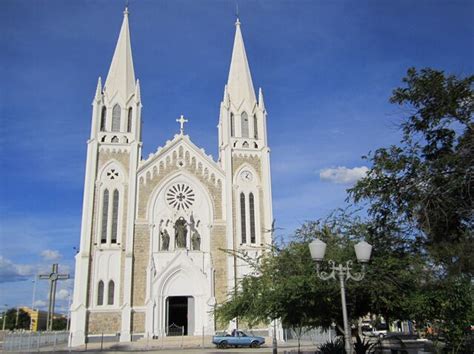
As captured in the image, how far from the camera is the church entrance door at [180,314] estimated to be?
31.7 m

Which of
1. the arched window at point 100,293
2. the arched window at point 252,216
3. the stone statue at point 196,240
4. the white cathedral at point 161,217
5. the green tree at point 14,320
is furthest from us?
the green tree at point 14,320

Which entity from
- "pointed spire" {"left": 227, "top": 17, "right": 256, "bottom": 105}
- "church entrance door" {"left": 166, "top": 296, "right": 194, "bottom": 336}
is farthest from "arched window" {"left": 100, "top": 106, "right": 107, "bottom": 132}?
"church entrance door" {"left": 166, "top": 296, "right": 194, "bottom": 336}

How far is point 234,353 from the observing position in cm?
2189

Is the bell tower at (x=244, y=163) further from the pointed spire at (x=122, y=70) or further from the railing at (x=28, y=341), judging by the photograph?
the railing at (x=28, y=341)

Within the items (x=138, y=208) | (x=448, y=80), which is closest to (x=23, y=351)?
(x=138, y=208)

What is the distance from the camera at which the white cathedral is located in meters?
30.9

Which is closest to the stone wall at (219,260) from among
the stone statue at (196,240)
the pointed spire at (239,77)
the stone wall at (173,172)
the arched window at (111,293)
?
the stone statue at (196,240)

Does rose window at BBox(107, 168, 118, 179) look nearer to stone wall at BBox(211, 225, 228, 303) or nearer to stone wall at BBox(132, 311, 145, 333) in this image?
stone wall at BBox(211, 225, 228, 303)

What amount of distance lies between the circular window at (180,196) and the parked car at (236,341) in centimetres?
1074

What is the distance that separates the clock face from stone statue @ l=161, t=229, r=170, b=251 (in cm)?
705

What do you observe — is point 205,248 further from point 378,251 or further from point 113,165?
point 378,251

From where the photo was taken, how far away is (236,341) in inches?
1041

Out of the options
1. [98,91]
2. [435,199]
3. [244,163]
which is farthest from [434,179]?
[98,91]

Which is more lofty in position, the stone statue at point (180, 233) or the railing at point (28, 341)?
the stone statue at point (180, 233)
